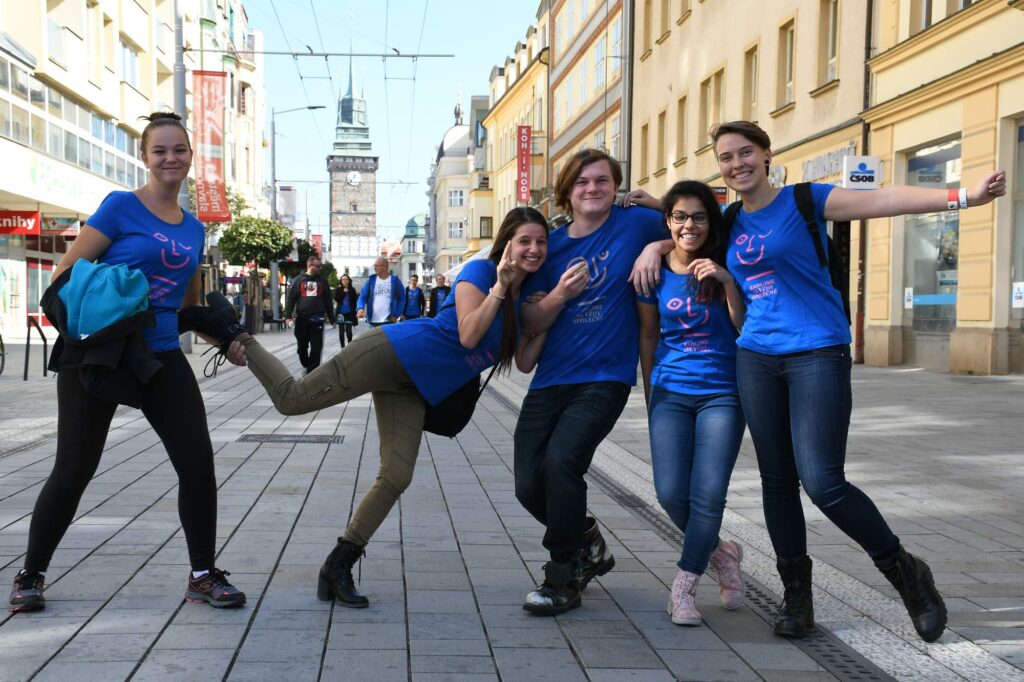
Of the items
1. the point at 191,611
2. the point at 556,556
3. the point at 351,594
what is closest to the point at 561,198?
the point at 556,556

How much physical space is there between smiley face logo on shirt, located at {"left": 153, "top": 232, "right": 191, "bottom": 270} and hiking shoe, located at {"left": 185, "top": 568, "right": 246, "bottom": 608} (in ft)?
3.76

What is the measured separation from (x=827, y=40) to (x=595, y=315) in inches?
752

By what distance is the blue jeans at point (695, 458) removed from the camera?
14.7 feet

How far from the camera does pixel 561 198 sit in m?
4.89

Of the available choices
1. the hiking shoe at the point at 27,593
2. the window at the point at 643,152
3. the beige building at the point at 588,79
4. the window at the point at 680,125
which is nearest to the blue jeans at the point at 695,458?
the hiking shoe at the point at 27,593

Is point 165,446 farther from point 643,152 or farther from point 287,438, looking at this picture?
point 643,152

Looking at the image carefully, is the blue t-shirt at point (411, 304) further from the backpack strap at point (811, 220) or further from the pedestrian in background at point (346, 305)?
the backpack strap at point (811, 220)

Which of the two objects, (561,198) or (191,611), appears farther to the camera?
(561,198)

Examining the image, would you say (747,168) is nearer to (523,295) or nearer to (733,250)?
(733,250)

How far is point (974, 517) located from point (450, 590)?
3.34 m

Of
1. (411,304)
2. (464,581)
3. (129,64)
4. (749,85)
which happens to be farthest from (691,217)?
(129,64)

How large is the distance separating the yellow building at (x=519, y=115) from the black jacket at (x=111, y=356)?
142 ft

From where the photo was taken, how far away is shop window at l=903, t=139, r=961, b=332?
18297mm

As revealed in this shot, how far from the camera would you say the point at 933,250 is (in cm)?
1905
